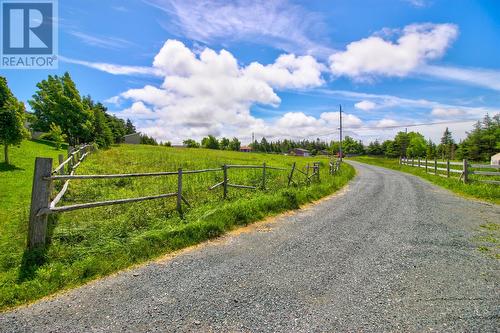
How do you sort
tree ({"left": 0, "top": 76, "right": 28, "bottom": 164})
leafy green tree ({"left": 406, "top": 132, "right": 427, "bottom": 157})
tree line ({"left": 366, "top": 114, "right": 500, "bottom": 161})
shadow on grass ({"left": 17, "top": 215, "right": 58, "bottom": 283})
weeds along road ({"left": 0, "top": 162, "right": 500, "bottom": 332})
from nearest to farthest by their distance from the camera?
1. weeds along road ({"left": 0, "top": 162, "right": 500, "bottom": 332})
2. shadow on grass ({"left": 17, "top": 215, "right": 58, "bottom": 283})
3. tree ({"left": 0, "top": 76, "right": 28, "bottom": 164})
4. tree line ({"left": 366, "top": 114, "right": 500, "bottom": 161})
5. leafy green tree ({"left": 406, "top": 132, "right": 427, "bottom": 157})

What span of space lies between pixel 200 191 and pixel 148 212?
2985 mm

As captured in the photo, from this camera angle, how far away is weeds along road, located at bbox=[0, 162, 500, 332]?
11.0 ft

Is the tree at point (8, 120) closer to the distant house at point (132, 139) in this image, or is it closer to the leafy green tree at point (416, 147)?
the distant house at point (132, 139)

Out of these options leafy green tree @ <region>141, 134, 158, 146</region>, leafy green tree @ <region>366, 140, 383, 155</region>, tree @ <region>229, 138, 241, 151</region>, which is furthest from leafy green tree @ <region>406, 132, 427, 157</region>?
leafy green tree @ <region>141, 134, 158, 146</region>

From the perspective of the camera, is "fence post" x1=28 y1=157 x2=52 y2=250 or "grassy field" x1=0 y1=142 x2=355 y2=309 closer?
"grassy field" x1=0 y1=142 x2=355 y2=309

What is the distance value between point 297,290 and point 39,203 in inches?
197

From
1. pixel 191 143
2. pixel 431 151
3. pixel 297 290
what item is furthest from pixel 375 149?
pixel 297 290

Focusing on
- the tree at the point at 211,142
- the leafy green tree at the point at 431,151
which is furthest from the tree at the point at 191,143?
the leafy green tree at the point at 431,151

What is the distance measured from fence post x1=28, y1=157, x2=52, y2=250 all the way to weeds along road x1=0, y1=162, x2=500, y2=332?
5.65ft

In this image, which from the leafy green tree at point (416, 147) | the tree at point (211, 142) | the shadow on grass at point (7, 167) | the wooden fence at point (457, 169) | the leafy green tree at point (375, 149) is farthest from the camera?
the tree at point (211, 142)

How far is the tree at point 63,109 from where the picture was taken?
38844 mm

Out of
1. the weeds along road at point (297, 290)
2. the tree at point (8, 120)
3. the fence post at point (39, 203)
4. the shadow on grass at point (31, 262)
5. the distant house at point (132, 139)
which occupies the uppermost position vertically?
the distant house at point (132, 139)

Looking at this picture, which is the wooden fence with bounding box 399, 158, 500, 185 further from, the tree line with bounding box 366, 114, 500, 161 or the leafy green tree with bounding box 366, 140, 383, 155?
the leafy green tree with bounding box 366, 140, 383, 155

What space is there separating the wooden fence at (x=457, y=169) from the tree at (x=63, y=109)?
145ft
